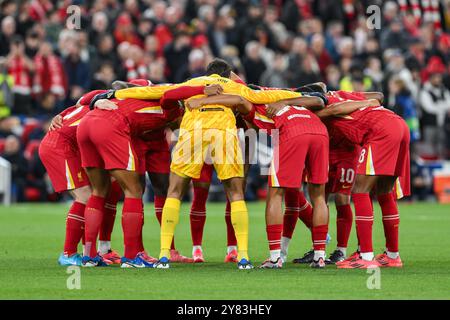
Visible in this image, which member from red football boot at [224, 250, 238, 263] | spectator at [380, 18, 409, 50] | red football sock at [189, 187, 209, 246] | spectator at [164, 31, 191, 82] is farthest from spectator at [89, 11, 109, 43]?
red football boot at [224, 250, 238, 263]

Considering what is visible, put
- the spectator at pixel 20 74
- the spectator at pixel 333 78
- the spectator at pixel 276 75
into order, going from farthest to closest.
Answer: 1. the spectator at pixel 276 75
2. the spectator at pixel 333 78
3. the spectator at pixel 20 74

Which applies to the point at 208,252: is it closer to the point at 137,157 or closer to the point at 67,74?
the point at 137,157

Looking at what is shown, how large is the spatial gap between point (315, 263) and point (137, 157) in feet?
7.76

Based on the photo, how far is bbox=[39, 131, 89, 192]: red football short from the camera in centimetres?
1375

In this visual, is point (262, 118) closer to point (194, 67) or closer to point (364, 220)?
point (364, 220)

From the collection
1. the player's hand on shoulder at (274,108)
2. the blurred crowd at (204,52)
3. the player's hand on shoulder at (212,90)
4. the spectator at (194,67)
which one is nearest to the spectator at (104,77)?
the blurred crowd at (204,52)

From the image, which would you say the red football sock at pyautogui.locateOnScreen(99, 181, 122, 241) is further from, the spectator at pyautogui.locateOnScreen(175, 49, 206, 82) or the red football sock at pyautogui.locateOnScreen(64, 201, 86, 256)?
the spectator at pyautogui.locateOnScreen(175, 49, 206, 82)

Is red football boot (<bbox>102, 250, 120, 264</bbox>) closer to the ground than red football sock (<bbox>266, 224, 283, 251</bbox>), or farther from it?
closer to the ground

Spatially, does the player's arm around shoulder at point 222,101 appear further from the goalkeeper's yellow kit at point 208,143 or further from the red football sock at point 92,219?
the red football sock at point 92,219

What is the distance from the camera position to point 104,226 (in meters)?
14.3

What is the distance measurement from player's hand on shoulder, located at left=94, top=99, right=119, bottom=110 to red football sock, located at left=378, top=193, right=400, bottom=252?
3251mm

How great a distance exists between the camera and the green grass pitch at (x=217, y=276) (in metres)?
10.7

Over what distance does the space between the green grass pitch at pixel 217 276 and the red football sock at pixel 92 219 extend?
1.30 feet

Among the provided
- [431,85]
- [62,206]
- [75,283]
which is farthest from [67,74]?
[75,283]
